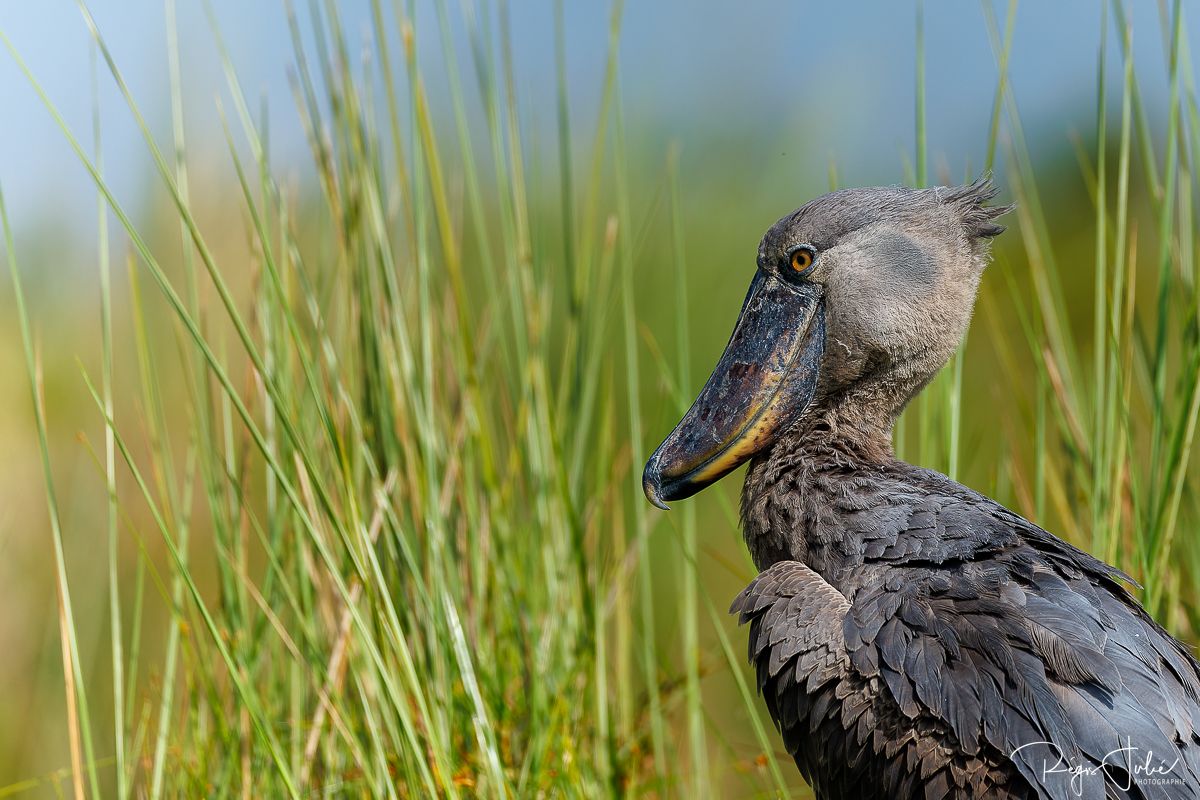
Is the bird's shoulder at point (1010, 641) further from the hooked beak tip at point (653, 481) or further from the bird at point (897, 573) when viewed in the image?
the hooked beak tip at point (653, 481)

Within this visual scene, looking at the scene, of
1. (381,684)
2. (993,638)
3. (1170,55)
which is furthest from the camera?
(1170,55)

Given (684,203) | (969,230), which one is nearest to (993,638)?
(969,230)

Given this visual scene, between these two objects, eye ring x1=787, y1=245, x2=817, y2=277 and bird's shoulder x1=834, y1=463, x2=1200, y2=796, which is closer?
bird's shoulder x1=834, y1=463, x2=1200, y2=796

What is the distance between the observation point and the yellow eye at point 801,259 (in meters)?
2.32

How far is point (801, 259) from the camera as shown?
2.33m

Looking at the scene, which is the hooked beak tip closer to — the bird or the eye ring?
the bird

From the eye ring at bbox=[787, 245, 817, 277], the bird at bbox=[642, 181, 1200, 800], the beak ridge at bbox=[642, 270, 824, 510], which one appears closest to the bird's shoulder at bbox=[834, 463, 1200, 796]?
the bird at bbox=[642, 181, 1200, 800]

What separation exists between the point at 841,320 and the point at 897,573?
0.62 meters

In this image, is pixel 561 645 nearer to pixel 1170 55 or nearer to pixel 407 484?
pixel 407 484

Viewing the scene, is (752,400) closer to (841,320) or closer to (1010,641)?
(841,320)

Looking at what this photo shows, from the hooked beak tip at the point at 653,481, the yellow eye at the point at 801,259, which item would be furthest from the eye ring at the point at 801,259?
the hooked beak tip at the point at 653,481

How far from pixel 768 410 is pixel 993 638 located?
72 cm

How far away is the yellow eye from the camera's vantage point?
2.32 metres

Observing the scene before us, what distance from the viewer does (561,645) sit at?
8.59ft
